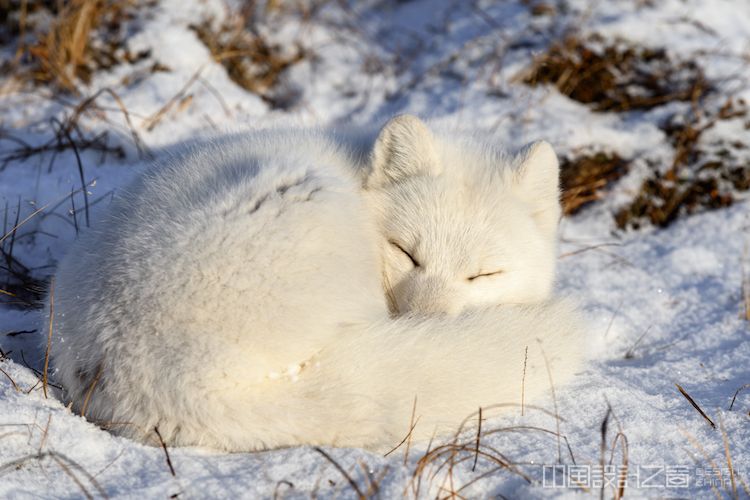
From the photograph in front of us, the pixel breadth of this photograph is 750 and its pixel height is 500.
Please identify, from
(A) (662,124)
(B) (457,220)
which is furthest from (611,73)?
(B) (457,220)

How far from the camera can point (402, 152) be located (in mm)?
2791

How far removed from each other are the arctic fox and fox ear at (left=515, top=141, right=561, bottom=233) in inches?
17.2

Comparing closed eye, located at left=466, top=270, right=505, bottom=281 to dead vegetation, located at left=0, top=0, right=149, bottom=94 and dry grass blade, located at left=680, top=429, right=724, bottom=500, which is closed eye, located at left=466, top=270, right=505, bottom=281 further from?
dead vegetation, located at left=0, top=0, right=149, bottom=94

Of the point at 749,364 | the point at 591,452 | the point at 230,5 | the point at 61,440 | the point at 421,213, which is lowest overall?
the point at 749,364

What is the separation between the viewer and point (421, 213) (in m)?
2.68

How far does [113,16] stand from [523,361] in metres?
4.30

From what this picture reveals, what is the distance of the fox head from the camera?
2580mm

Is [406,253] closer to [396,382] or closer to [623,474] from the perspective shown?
[396,382]

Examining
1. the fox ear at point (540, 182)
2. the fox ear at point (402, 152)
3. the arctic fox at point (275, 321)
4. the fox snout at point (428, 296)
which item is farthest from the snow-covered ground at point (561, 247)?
the fox ear at point (402, 152)

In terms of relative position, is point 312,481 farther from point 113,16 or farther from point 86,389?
point 113,16

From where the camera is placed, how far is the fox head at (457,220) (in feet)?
8.46

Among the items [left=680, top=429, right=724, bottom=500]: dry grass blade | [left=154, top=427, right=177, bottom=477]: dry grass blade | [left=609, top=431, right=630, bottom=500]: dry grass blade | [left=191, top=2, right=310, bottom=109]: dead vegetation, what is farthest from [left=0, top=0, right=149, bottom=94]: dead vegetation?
[left=680, top=429, right=724, bottom=500]: dry grass blade

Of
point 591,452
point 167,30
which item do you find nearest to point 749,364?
point 591,452

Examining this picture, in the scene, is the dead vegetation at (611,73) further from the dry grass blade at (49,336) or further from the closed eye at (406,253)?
the dry grass blade at (49,336)
